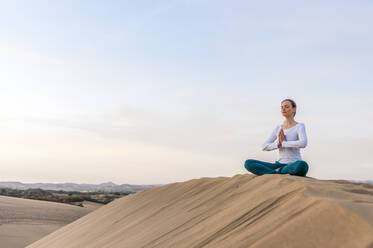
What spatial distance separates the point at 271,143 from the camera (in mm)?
4176

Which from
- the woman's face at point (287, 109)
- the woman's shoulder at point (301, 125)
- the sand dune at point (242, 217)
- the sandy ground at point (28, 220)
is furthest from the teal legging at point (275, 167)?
the sandy ground at point (28, 220)

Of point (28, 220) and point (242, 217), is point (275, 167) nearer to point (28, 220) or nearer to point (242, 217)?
point (242, 217)

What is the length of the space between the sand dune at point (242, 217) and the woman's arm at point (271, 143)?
50cm

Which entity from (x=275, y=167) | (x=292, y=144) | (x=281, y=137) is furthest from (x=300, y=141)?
(x=275, y=167)

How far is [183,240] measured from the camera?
2.51m

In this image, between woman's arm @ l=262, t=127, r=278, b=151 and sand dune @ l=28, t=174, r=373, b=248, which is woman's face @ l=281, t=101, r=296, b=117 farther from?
sand dune @ l=28, t=174, r=373, b=248

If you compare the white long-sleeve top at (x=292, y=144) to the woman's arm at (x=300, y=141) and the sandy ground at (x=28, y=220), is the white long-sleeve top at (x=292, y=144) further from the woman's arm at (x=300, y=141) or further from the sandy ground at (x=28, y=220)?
the sandy ground at (x=28, y=220)

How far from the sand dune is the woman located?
0.24 m

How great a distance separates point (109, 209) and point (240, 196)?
8.75ft

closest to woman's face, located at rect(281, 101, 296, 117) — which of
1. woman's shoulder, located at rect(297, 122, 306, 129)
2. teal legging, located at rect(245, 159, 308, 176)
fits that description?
woman's shoulder, located at rect(297, 122, 306, 129)

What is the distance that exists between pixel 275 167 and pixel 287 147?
0.25 meters

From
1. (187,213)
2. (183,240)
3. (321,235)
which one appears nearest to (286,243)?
(321,235)

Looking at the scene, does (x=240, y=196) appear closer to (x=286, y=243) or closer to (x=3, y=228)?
(x=286, y=243)

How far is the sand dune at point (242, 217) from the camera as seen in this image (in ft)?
6.15
